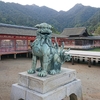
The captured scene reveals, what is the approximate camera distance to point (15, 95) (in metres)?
3.44

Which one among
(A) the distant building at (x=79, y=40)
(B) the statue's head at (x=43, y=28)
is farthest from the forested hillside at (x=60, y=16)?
(B) the statue's head at (x=43, y=28)

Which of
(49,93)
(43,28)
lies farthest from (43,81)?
(43,28)

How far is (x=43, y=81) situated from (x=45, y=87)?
157 millimetres

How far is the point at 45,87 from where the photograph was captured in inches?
114

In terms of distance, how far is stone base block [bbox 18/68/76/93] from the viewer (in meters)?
2.89

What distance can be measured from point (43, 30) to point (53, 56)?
0.72 metres

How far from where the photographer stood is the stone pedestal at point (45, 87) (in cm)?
288

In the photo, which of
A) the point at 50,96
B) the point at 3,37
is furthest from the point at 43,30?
the point at 3,37

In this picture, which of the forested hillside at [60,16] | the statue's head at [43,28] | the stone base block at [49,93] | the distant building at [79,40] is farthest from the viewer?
the forested hillside at [60,16]

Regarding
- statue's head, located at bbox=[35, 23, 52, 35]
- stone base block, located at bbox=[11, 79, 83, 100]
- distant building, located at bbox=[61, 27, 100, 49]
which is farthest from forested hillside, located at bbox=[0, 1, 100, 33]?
stone base block, located at bbox=[11, 79, 83, 100]

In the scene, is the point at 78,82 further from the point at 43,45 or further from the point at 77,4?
the point at 77,4

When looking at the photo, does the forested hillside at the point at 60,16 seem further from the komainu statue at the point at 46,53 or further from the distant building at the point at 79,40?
the komainu statue at the point at 46,53

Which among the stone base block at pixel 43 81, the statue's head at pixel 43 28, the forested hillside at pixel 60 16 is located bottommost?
the stone base block at pixel 43 81

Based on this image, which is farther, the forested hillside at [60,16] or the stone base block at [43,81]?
the forested hillside at [60,16]
